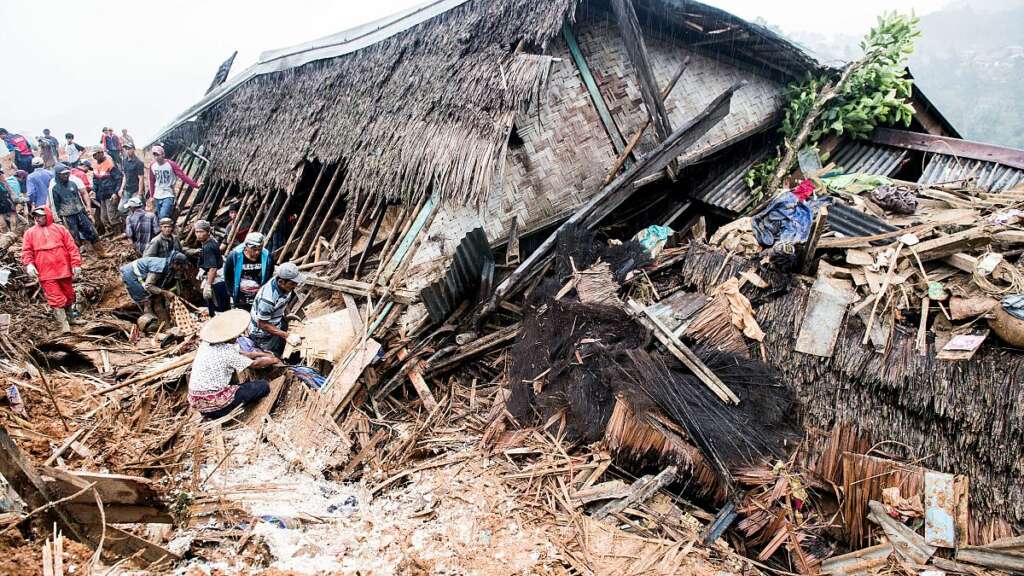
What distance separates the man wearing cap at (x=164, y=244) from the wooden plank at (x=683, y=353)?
22.6 ft

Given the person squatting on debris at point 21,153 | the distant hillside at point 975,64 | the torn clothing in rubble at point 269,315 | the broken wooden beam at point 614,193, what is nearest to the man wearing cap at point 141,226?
the torn clothing in rubble at point 269,315

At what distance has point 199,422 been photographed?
214 inches

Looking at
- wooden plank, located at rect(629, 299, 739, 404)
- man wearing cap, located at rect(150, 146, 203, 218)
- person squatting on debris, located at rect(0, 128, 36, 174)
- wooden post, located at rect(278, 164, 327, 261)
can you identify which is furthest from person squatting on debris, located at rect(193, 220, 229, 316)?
person squatting on debris, located at rect(0, 128, 36, 174)

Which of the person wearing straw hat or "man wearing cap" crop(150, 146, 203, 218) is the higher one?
"man wearing cap" crop(150, 146, 203, 218)

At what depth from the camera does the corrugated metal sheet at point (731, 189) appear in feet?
26.9

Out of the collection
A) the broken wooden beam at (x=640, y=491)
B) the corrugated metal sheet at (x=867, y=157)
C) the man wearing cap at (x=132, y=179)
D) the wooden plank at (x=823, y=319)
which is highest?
the man wearing cap at (x=132, y=179)

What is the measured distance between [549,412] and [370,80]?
6205 millimetres

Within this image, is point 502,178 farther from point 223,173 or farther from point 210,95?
point 210,95

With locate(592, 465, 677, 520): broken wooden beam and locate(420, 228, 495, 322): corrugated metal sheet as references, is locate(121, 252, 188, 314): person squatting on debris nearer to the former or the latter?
locate(420, 228, 495, 322): corrugated metal sheet

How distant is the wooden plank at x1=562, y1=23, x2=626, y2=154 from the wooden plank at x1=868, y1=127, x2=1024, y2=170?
3.99 m

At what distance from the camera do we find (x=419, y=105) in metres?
7.52

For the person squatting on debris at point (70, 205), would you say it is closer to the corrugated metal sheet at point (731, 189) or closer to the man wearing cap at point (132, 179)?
the man wearing cap at point (132, 179)

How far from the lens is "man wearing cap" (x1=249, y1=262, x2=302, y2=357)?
5.87 meters

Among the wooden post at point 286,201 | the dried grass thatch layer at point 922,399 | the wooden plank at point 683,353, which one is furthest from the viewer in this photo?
the wooden post at point 286,201
